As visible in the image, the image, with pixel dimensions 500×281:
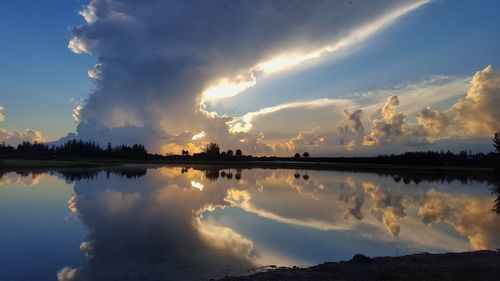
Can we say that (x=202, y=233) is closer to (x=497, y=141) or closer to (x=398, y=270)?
(x=398, y=270)

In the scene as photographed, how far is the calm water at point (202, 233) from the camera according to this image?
1506cm

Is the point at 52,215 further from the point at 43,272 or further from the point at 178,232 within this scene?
the point at 43,272

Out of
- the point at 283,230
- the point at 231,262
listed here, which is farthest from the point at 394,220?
the point at 231,262

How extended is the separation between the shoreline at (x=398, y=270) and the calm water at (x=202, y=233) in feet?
5.62

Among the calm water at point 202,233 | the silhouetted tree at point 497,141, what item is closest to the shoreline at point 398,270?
the calm water at point 202,233

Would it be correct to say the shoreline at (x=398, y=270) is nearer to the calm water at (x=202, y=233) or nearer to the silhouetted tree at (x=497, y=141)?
the calm water at (x=202, y=233)

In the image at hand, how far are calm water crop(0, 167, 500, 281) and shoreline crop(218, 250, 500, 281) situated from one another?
67.4 inches

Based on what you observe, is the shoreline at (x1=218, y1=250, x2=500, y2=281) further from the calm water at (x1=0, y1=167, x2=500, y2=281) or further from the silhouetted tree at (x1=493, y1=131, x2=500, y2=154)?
the silhouetted tree at (x1=493, y1=131, x2=500, y2=154)

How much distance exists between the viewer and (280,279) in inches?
493

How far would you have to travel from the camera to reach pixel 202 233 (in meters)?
21.6

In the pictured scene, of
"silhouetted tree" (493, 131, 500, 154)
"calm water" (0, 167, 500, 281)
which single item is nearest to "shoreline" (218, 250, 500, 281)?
"calm water" (0, 167, 500, 281)

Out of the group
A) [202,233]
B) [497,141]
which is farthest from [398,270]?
[497,141]

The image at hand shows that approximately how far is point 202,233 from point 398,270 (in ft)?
34.5

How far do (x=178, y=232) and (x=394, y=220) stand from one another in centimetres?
1420
